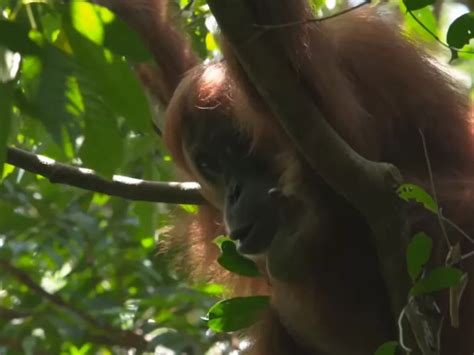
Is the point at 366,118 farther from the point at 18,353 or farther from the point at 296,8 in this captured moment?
the point at 18,353

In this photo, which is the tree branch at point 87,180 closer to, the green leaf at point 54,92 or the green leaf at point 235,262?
the green leaf at point 235,262

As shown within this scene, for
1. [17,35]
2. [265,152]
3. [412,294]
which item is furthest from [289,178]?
[17,35]

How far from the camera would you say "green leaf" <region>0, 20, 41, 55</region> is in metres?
1.55

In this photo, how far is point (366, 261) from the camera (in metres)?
2.65

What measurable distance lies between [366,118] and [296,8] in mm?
526

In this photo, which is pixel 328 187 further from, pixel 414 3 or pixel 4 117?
pixel 4 117

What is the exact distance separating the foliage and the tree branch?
5cm

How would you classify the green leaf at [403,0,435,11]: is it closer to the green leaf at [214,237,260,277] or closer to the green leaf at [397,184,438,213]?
the green leaf at [397,184,438,213]

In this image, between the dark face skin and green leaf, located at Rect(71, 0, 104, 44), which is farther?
the dark face skin

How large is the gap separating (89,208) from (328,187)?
1.98 m

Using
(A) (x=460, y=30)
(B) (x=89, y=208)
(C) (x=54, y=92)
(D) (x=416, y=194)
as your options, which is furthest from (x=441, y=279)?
(B) (x=89, y=208)

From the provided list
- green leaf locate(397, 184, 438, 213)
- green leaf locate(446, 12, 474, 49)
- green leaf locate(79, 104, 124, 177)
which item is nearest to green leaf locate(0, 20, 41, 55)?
green leaf locate(79, 104, 124, 177)

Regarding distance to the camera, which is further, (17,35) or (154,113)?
(154,113)

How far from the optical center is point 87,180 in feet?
9.00
